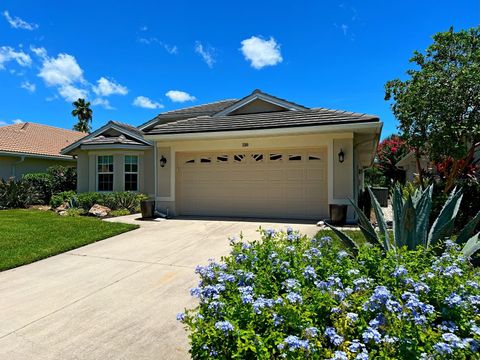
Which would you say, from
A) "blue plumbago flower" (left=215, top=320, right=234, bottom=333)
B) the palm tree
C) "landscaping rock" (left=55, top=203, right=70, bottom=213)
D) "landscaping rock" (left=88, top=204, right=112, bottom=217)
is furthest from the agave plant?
the palm tree

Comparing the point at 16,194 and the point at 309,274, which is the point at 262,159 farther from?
the point at 16,194

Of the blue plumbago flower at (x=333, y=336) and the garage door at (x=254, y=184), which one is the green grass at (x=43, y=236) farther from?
the blue plumbago flower at (x=333, y=336)

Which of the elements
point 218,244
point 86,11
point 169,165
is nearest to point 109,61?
point 86,11

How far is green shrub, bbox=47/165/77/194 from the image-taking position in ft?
58.6

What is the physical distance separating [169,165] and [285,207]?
16.5 ft

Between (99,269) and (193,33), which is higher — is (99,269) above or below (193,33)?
below

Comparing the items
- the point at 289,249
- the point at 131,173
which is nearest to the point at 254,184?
the point at 131,173

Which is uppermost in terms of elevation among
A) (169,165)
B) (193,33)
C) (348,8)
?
(193,33)

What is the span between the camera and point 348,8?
10750 millimetres

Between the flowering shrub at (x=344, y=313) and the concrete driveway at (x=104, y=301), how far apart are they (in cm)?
125

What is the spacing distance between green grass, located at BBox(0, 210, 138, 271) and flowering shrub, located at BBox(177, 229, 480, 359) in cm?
589

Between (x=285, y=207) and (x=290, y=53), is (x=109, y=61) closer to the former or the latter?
(x=290, y=53)

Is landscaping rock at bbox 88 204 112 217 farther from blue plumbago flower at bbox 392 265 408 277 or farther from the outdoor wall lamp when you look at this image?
blue plumbago flower at bbox 392 265 408 277

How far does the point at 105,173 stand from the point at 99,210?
2.66m
